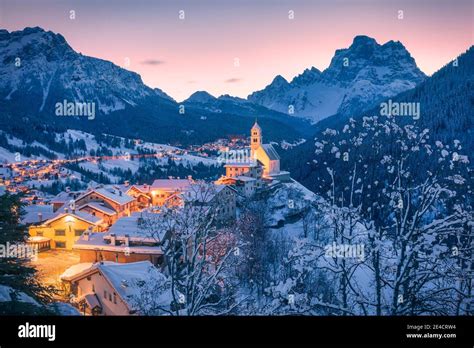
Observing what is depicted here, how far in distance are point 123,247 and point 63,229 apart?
4.07m

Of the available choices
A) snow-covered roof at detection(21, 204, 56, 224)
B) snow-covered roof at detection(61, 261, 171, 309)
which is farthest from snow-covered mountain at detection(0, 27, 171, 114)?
snow-covered roof at detection(61, 261, 171, 309)

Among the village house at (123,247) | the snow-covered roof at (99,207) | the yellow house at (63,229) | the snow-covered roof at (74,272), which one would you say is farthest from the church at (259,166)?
the snow-covered roof at (74,272)

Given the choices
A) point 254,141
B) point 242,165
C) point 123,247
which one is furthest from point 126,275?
point 254,141

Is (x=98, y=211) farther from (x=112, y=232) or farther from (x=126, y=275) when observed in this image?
(x=126, y=275)

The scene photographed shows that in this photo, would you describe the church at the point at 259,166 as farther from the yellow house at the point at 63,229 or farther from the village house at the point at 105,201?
the yellow house at the point at 63,229

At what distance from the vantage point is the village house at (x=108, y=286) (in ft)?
28.5

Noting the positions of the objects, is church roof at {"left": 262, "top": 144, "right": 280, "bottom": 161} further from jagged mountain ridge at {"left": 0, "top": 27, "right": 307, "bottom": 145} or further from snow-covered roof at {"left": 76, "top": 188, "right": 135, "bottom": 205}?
jagged mountain ridge at {"left": 0, "top": 27, "right": 307, "bottom": 145}

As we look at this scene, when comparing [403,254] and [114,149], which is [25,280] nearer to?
[403,254]

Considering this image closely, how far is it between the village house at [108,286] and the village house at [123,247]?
2655mm

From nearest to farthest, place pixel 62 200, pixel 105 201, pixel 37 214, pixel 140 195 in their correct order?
pixel 37 214 → pixel 105 201 → pixel 62 200 → pixel 140 195

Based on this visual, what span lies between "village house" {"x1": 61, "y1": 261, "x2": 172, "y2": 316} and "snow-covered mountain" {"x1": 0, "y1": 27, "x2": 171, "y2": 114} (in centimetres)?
12736

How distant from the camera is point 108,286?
9.22 m
